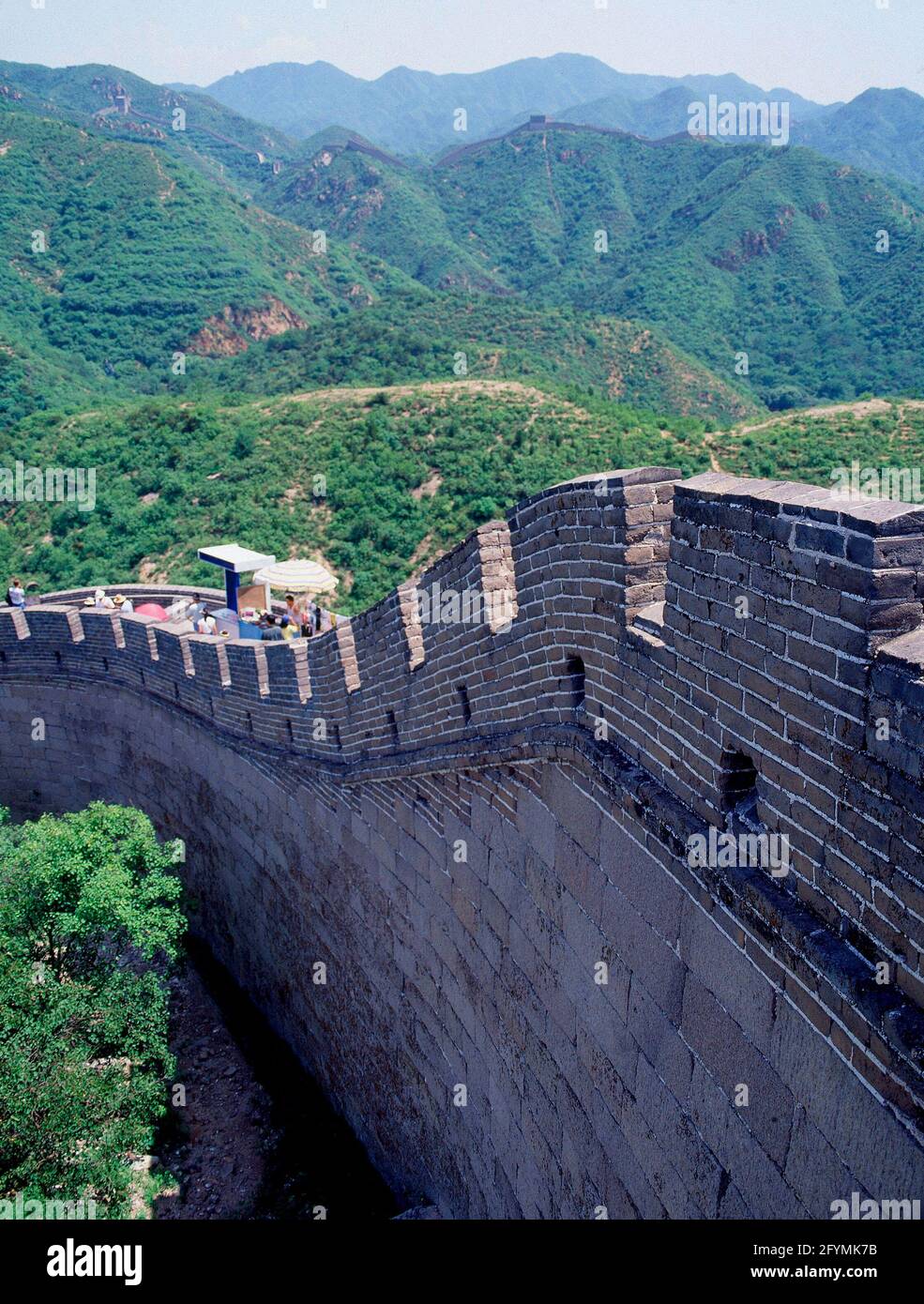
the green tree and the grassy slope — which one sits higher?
the grassy slope

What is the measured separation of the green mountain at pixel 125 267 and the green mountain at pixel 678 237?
18.7 m

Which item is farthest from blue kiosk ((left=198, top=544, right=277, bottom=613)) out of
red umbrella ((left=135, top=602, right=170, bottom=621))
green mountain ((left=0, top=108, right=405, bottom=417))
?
green mountain ((left=0, top=108, right=405, bottom=417))

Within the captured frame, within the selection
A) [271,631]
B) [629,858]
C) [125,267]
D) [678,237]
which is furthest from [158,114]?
[629,858]

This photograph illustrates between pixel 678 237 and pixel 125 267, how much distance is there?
128ft

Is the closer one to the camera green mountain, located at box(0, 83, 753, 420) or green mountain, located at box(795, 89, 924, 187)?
green mountain, located at box(0, 83, 753, 420)

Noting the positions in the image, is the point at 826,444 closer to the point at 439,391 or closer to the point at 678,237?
the point at 439,391

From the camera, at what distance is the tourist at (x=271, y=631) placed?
11443 mm

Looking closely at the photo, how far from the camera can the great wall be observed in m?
2.60

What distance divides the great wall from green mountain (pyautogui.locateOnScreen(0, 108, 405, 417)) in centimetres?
4120

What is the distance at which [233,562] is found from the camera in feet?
42.9

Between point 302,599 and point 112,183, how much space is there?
181 ft

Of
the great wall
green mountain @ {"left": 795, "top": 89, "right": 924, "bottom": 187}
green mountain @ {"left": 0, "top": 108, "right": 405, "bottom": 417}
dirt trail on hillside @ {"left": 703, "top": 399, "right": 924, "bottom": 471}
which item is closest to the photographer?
the great wall

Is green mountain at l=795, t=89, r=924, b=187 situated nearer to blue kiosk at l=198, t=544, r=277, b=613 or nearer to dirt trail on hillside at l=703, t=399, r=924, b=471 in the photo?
dirt trail on hillside at l=703, t=399, r=924, b=471
